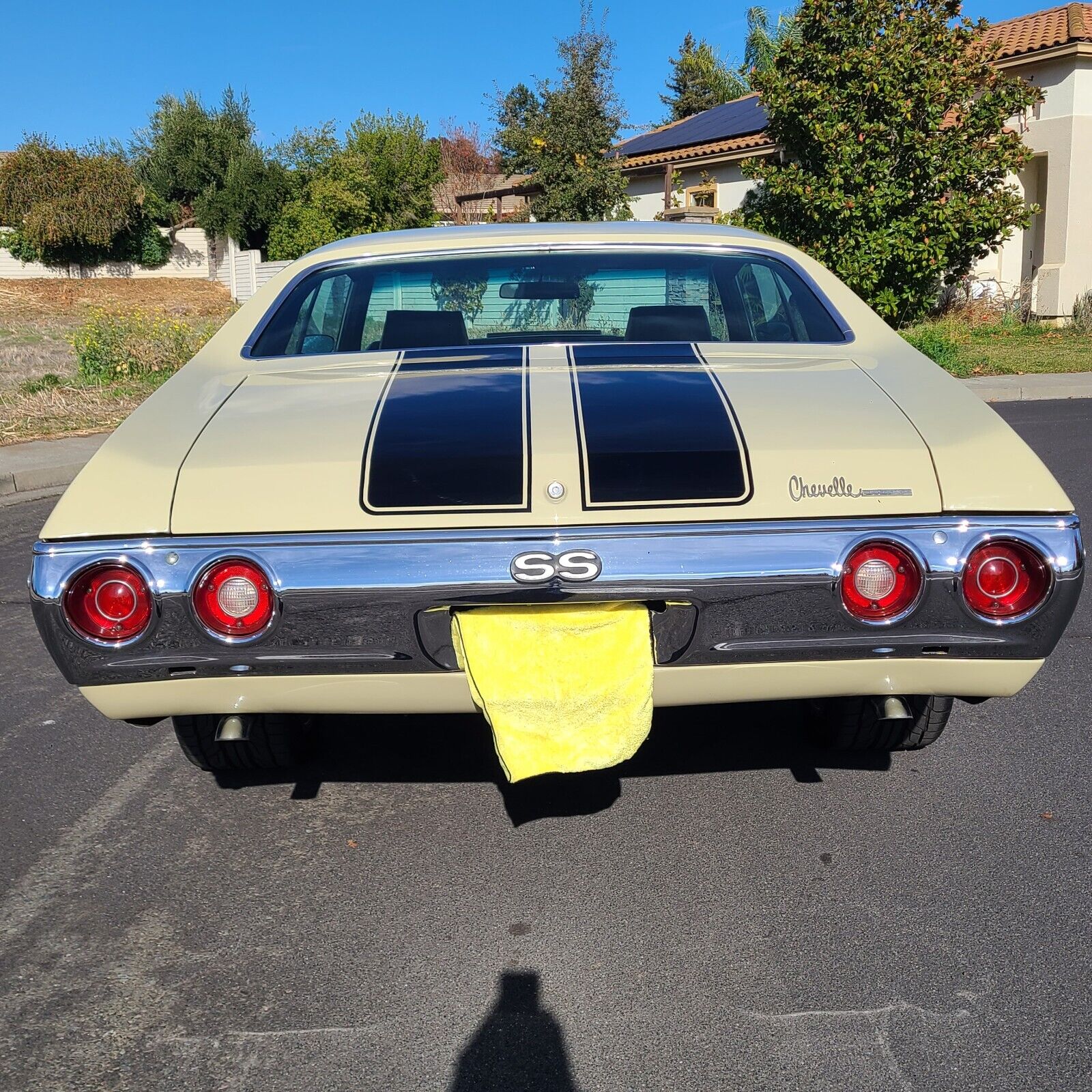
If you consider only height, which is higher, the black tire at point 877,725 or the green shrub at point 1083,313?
the green shrub at point 1083,313

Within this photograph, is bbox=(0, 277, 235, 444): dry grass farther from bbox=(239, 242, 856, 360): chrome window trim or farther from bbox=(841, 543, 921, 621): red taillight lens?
bbox=(841, 543, 921, 621): red taillight lens

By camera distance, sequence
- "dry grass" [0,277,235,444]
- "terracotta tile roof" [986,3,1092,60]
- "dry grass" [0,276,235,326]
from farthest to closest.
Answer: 1. "dry grass" [0,276,235,326]
2. "terracotta tile roof" [986,3,1092,60]
3. "dry grass" [0,277,235,444]

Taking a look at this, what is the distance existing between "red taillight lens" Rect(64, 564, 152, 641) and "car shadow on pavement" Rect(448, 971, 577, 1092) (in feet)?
3.60

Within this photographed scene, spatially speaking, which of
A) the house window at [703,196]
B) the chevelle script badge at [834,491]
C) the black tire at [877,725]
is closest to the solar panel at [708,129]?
the house window at [703,196]

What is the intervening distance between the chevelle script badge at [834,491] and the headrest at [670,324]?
48.0 inches

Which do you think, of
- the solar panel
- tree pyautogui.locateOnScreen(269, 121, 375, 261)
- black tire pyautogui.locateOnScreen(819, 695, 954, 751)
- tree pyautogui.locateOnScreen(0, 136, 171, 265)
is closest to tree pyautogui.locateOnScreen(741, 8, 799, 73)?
the solar panel

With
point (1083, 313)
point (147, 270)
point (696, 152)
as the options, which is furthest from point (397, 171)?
point (1083, 313)

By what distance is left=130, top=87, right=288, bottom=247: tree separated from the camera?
36.2 meters

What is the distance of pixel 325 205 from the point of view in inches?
1121

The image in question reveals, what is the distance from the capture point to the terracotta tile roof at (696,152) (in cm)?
2570

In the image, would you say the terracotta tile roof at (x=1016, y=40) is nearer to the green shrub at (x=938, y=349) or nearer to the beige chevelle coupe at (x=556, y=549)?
the green shrub at (x=938, y=349)

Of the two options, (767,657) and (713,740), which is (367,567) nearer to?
(767,657)

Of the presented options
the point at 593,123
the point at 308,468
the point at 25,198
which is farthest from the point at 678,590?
the point at 25,198

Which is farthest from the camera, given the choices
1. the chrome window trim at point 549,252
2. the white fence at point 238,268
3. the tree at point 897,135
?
the white fence at point 238,268
